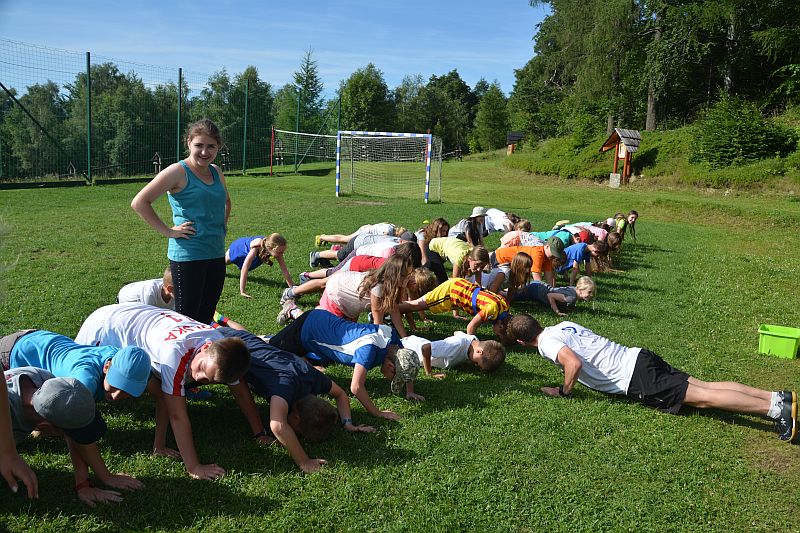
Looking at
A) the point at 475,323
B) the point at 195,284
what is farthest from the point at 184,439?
the point at 475,323

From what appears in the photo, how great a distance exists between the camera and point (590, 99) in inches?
1538

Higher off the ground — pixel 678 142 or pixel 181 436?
pixel 678 142

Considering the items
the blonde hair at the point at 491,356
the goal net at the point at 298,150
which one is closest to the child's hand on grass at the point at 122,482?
the blonde hair at the point at 491,356

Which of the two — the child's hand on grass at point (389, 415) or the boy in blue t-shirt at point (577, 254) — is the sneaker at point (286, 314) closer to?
the child's hand on grass at point (389, 415)

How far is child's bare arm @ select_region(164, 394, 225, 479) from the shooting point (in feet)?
12.0

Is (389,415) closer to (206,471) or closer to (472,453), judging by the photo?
(472,453)

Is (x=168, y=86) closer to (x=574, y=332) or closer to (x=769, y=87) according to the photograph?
(x=574, y=332)

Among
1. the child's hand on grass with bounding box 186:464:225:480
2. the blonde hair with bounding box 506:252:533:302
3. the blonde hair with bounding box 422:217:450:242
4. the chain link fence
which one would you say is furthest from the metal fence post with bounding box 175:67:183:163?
the child's hand on grass with bounding box 186:464:225:480

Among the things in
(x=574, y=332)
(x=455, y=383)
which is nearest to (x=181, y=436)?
(x=455, y=383)

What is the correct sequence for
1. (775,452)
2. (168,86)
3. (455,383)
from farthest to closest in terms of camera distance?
(168,86) → (455,383) → (775,452)

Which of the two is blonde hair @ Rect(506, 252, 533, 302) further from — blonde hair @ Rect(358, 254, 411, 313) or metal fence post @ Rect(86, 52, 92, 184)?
metal fence post @ Rect(86, 52, 92, 184)

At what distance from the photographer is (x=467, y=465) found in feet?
13.2

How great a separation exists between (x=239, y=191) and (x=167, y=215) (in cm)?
641

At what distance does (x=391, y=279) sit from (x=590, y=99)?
121 ft
